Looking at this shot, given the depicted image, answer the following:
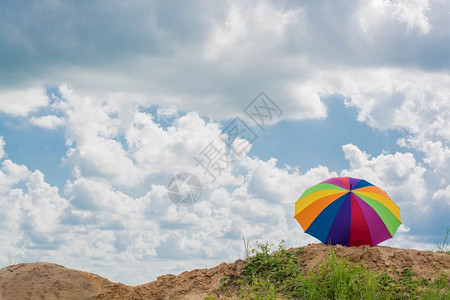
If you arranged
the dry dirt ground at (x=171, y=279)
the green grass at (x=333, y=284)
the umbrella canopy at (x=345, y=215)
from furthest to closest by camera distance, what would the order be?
the umbrella canopy at (x=345, y=215) < the dry dirt ground at (x=171, y=279) < the green grass at (x=333, y=284)

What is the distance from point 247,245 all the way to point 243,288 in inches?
46.8

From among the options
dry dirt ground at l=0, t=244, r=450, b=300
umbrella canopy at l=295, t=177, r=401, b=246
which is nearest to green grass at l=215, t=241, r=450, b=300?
dry dirt ground at l=0, t=244, r=450, b=300

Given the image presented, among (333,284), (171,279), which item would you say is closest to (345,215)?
(333,284)

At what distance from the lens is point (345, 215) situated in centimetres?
904

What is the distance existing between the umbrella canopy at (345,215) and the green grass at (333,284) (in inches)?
28.8

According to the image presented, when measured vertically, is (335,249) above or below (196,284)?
above

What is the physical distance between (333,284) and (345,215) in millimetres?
1976

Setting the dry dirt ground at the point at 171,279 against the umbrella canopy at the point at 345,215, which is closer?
the dry dirt ground at the point at 171,279

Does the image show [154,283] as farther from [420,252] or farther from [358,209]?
[420,252]

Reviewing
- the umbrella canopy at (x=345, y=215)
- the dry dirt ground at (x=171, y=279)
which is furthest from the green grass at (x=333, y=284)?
the umbrella canopy at (x=345, y=215)

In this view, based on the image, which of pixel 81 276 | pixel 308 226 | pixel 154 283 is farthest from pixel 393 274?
pixel 81 276

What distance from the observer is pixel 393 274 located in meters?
8.13

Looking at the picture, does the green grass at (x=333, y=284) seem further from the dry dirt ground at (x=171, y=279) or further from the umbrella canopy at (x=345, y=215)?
the umbrella canopy at (x=345, y=215)

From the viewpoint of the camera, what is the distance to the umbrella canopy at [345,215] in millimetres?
9070
